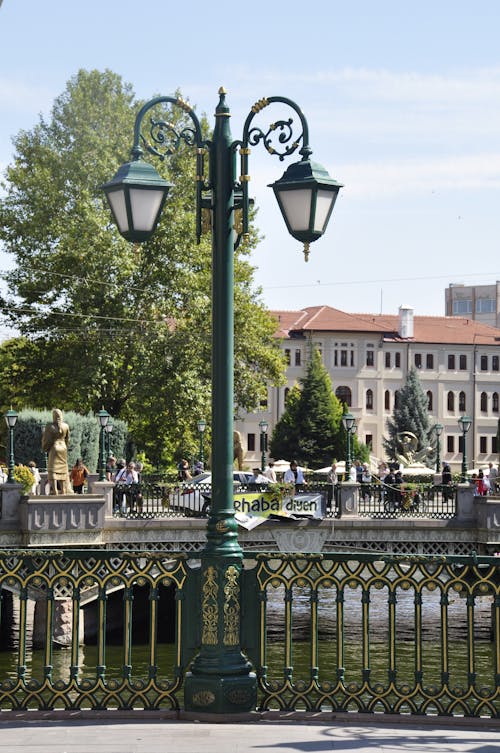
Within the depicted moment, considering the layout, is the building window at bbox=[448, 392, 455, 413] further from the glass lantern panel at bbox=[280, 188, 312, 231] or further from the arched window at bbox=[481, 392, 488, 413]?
the glass lantern panel at bbox=[280, 188, 312, 231]

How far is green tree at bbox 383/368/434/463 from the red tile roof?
8.64m

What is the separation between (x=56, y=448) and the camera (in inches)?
1235

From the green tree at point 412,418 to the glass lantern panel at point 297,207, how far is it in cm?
8312

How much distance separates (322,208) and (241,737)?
358 cm

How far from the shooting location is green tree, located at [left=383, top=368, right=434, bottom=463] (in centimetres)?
9275

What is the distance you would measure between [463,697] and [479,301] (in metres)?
126

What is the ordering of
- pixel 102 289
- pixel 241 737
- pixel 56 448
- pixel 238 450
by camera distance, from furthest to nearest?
pixel 102 289 → pixel 238 450 → pixel 56 448 → pixel 241 737

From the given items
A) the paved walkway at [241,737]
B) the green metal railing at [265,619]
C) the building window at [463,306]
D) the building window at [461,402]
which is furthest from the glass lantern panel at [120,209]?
the building window at [463,306]

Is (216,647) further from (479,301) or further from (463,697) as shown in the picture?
(479,301)

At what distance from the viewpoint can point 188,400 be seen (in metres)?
48.6

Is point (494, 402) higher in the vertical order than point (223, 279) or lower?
higher

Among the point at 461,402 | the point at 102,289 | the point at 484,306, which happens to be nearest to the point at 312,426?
the point at 461,402

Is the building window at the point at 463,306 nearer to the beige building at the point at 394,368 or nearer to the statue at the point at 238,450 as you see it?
the beige building at the point at 394,368

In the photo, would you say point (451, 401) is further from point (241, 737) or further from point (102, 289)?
point (241, 737)
